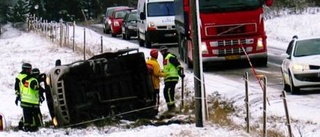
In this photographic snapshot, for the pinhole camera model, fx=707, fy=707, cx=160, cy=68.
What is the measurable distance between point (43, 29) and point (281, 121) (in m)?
38.1

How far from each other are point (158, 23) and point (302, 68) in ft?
54.7

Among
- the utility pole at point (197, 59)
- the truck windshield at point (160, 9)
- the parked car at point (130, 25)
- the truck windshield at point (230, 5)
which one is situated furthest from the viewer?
the parked car at point (130, 25)

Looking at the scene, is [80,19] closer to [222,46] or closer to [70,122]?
[222,46]

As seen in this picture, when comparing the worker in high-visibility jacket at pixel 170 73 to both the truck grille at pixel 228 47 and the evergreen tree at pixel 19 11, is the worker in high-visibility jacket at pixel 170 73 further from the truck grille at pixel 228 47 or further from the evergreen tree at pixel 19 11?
the evergreen tree at pixel 19 11

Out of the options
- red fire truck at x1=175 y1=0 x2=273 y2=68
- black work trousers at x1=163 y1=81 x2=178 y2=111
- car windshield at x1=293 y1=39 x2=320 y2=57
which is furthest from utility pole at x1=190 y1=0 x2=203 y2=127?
red fire truck at x1=175 y1=0 x2=273 y2=68

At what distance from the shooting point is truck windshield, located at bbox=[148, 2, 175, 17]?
108 feet

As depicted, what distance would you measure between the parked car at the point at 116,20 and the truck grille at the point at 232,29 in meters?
23.8

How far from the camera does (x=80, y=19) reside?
93.0m

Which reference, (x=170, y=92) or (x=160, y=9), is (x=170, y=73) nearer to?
(x=170, y=92)

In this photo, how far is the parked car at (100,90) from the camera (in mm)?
14609

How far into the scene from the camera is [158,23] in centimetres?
3244

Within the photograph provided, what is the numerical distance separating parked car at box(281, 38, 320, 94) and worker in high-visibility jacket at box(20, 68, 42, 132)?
5.84m

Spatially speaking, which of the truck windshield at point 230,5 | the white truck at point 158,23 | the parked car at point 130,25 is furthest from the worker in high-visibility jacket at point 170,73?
the parked car at point 130,25

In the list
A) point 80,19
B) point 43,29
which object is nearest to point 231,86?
point 43,29
